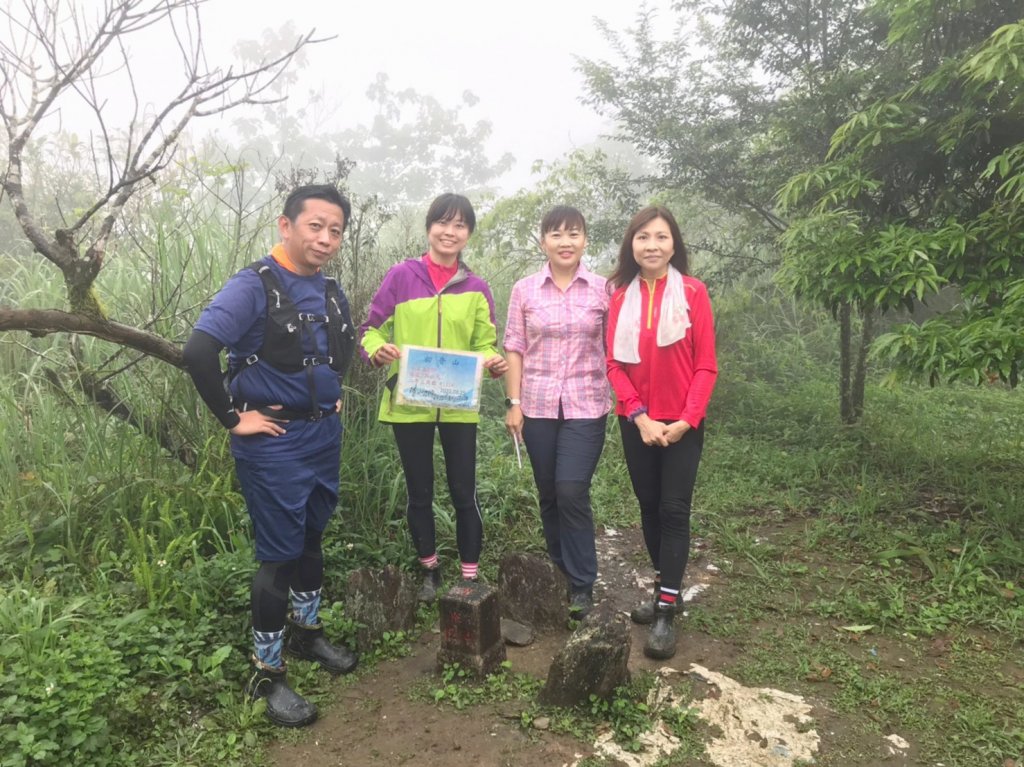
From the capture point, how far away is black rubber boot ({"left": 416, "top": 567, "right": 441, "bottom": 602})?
3.02 m

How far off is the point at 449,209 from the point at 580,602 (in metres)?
1.84

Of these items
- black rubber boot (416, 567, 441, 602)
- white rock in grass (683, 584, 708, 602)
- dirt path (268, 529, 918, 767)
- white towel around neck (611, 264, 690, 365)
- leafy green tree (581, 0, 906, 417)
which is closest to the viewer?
dirt path (268, 529, 918, 767)

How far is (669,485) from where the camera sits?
2637mm

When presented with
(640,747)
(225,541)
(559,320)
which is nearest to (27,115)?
(225,541)

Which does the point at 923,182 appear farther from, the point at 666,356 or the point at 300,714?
the point at 300,714

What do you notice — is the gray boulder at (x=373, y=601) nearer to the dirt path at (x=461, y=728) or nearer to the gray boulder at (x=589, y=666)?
the dirt path at (x=461, y=728)

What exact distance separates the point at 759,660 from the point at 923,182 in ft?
10.1

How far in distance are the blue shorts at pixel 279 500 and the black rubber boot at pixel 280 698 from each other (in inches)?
17.1

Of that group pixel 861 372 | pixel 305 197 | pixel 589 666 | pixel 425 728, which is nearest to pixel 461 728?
pixel 425 728

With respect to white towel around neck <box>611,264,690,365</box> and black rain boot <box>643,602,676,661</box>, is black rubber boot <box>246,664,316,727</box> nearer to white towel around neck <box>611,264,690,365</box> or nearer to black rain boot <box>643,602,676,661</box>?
black rain boot <box>643,602,676,661</box>

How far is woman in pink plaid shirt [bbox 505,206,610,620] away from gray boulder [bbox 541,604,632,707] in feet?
1.79

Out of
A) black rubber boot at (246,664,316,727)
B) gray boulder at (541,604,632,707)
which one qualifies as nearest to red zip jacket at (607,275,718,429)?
gray boulder at (541,604,632,707)

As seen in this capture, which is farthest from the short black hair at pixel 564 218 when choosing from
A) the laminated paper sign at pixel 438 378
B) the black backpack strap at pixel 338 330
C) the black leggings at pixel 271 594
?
A: the black leggings at pixel 271 594

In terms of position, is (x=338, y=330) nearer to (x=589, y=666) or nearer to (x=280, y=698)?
(x=280, y=698)
